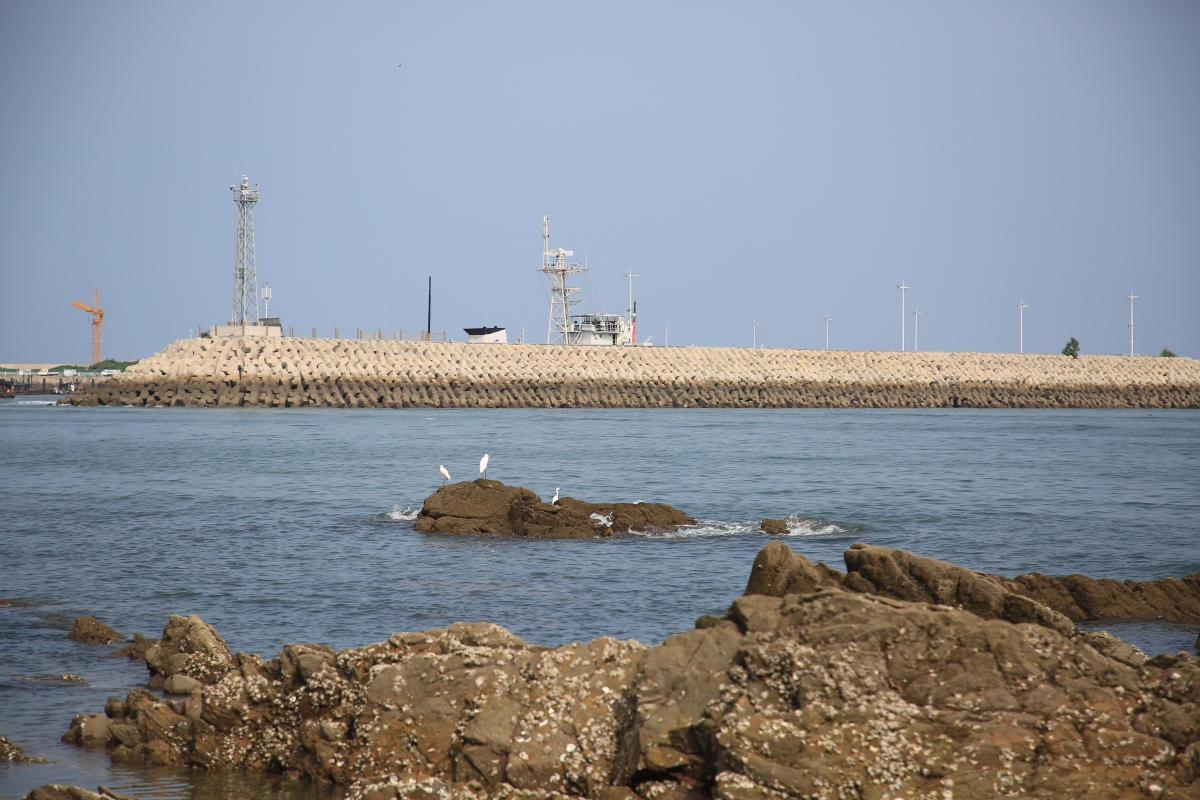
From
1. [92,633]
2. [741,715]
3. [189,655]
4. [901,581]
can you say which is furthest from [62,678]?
[901,581]

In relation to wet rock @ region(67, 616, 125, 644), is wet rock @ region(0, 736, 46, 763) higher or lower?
lower

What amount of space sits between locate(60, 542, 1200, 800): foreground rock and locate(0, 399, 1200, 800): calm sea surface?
61 centimetres

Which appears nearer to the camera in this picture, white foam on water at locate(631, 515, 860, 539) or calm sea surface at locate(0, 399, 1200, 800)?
calm sea surface at locate(0, 399, 1200, 800)

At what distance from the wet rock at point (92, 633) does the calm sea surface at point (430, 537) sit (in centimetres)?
13

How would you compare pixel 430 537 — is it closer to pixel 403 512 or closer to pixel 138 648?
pixel 403 512

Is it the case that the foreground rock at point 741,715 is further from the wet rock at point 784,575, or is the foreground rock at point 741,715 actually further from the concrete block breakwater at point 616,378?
the concrete block breakwater at point 616,378

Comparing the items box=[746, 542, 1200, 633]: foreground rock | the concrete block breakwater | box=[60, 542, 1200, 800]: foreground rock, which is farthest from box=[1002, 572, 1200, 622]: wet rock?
the concrete block breakwater

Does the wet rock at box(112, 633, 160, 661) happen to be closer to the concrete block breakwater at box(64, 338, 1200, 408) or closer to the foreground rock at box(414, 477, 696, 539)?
the foreground rock at box(414, 477, 696, 539)

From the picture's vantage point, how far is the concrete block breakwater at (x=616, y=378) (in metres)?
63.2

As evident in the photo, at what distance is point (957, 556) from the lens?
1538 centimetres

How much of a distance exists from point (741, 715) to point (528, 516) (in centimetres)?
1200

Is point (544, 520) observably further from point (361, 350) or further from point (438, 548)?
point (361, 350)

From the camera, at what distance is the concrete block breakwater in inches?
2490

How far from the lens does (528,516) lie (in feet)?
56.7
